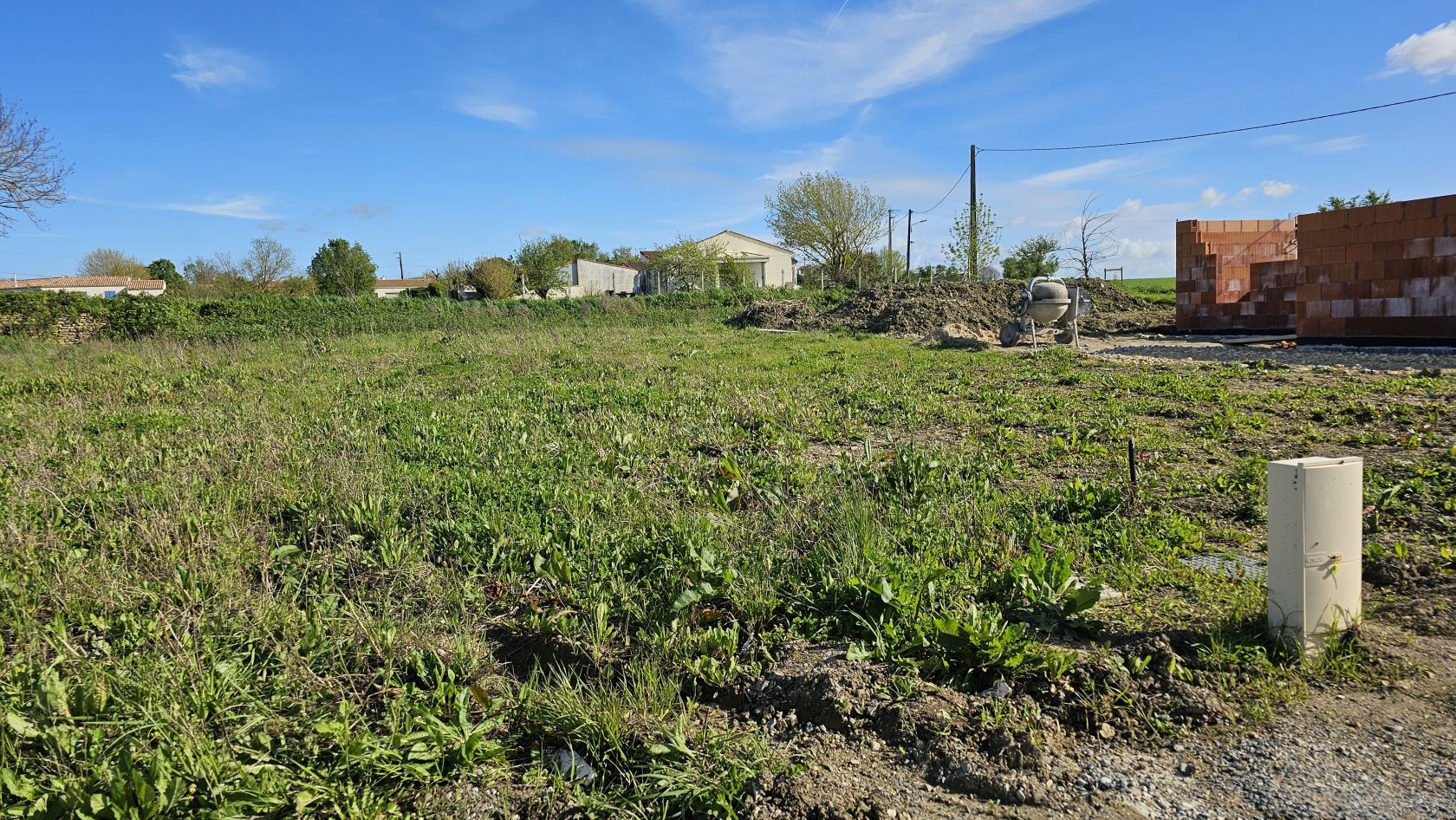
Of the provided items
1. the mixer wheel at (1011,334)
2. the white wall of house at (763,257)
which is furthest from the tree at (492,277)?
the mixer wheel at (1011,334)

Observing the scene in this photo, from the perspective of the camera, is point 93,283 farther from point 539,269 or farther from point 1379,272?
point 1379,272

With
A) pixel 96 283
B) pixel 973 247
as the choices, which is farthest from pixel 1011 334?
pixel 96 283

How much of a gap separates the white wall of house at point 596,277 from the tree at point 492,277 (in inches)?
202

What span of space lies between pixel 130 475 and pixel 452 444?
88.6 inches

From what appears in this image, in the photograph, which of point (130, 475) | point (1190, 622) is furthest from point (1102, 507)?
point (130, 475)

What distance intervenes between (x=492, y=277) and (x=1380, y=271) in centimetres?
4454

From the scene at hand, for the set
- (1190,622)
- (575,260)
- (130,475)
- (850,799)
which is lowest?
(850,799)

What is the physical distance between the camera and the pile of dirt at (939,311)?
22.2 meters

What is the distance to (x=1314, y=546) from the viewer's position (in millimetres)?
2758

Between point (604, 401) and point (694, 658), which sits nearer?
point (694, 658)

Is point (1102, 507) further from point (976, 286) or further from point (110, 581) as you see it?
point (976, 286)

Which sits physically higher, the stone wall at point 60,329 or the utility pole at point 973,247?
the utility pole at point 973,247

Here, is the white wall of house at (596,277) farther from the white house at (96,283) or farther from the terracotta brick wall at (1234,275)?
the terracotta brick wall at (1234,275)

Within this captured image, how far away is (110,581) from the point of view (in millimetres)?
3459
